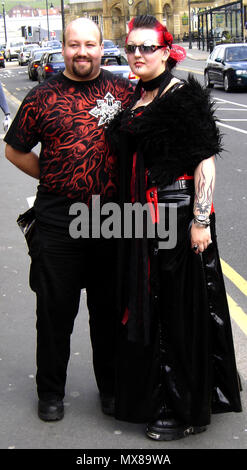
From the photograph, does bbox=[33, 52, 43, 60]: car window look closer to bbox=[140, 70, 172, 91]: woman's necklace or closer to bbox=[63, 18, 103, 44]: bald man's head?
bbox=[63, 18, 103, 44]: bald man's head

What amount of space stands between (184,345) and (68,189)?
2.95ft

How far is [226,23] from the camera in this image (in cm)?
5028

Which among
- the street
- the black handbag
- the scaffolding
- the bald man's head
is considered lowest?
the street

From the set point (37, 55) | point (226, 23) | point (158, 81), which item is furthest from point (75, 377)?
point (226, 23)

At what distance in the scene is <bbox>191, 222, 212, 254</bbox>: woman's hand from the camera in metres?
3.38

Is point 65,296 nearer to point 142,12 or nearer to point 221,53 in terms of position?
point 221,53

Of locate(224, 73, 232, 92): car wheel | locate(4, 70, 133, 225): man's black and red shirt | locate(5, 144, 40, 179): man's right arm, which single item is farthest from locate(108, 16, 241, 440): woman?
locate(224, 73, 232, 92): car wheel

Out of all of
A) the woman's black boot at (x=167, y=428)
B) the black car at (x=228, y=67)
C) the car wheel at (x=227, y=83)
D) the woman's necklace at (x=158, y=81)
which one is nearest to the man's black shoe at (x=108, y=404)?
the woman's black boot at (x=167, y=428)

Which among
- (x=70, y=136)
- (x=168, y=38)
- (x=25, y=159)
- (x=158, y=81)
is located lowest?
(x=25, y=159)

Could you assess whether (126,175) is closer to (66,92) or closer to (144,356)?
(66,92)

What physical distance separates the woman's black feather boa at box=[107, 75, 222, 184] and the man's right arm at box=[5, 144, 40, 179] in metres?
0.61

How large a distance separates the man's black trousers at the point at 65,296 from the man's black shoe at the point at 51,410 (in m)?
0.04

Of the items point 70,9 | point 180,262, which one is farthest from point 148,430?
point 70,9
